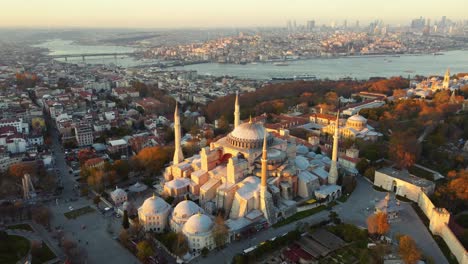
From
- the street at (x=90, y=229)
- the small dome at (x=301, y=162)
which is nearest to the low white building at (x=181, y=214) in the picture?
the street at (x=90, y=229)

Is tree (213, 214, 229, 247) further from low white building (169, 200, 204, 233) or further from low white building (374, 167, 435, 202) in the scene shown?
low white building (374, 167, 435, 202)

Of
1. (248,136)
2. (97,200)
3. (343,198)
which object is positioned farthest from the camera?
(248,136)

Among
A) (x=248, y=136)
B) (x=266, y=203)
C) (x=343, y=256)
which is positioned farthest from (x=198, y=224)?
(x=248, y=136)

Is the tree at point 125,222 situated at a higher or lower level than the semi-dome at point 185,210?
lower

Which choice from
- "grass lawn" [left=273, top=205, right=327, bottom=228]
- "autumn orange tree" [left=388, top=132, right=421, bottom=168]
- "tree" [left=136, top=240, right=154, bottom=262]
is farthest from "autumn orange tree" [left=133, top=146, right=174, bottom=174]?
"autumn orange tree" [left=388, top=132, right=421, bottom=168]

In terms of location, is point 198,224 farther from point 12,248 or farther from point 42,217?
point 12,248

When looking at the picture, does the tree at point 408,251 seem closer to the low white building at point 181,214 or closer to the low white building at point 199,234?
the low white building at point 199,234
